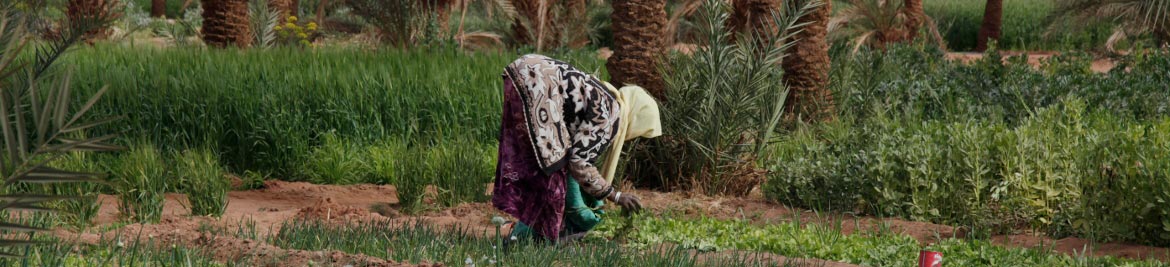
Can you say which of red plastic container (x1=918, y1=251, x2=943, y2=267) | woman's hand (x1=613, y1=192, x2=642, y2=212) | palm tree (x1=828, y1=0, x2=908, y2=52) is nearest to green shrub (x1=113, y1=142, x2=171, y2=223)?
woman's hand (x1=613, y1=192, x2=642, y2=212)

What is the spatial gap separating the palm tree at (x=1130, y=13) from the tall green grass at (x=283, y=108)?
8161mm

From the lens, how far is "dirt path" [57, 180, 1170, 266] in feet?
16.1

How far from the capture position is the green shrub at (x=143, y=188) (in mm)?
6730

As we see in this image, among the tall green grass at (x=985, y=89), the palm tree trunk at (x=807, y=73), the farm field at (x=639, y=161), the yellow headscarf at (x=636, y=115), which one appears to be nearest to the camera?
the farm field at (x=639, y=161)

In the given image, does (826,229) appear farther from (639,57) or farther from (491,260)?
(639,57)

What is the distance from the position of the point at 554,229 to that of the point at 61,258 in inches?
80.9

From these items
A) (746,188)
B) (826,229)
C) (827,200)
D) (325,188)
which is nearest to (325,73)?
(325,188)

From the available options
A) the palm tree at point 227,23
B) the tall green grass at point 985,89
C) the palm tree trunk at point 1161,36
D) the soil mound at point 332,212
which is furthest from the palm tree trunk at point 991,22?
the soil mound at point 332,212

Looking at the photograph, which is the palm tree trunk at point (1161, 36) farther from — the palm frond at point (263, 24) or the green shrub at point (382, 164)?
the palm frond at point (263, 24)

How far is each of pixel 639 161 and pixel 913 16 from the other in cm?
1229

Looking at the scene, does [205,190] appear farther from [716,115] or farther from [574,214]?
[716,115]

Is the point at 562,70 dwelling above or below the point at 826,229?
above

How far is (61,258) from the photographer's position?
407 centimetres

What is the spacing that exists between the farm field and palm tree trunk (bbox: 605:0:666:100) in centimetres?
2
